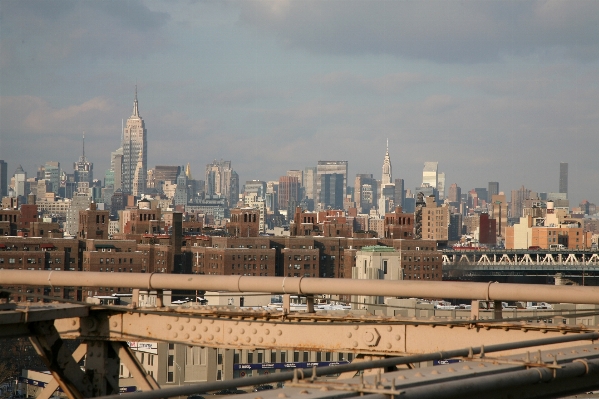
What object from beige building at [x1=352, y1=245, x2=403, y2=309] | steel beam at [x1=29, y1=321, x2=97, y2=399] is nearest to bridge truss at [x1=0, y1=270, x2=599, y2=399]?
steel beam at [x1=29, y1=321, x2=97, y2=399]

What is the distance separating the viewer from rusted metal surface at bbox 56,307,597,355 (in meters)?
9.34

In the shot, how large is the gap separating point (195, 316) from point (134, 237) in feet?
410

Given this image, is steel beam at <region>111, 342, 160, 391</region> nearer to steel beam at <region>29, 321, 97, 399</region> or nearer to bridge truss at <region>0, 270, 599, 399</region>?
bridge truss at <region>0, 270, 599, 399</region>

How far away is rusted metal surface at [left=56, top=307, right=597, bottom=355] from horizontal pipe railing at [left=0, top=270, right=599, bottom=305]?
25 cm

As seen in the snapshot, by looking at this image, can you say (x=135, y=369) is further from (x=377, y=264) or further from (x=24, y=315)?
(x=377, y=264)

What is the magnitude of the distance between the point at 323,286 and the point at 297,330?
601 mm

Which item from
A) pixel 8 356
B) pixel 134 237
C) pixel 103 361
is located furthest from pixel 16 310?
pixel 134 237

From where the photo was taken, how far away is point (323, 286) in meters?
10.3

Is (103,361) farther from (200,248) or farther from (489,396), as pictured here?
(200,248)

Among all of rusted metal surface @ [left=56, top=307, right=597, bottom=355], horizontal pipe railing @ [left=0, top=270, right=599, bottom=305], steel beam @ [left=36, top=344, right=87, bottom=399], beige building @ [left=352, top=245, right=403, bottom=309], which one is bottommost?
beige building @ [left=352, top=245, right=403, bottom=309]

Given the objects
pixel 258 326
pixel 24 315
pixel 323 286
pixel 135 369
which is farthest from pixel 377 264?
pixel 24 315

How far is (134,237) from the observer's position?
5261 inches

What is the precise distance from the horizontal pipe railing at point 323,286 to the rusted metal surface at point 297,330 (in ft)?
0.81

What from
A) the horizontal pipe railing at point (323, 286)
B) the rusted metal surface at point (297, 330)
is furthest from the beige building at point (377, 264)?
the rusted metal surface at point (297, 330)
